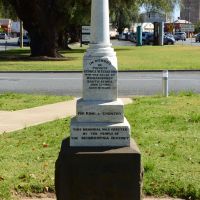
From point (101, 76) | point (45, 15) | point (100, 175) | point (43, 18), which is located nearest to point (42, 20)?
point (43, 18)

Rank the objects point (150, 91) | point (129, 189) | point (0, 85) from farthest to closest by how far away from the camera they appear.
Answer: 1. point (0, 85)
2. point (150, 91)
3. point (129, 189)

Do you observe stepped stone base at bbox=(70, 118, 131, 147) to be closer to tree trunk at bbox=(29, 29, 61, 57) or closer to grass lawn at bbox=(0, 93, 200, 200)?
grass lawn at bbox=(0, 93, 200, 200)

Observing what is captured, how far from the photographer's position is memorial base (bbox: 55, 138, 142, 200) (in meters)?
5.25

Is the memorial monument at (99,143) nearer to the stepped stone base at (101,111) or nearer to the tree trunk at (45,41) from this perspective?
the stepped stone base at (101,111)

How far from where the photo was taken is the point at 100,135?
5527 millimetres

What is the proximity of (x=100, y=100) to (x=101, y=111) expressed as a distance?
0.13 meters

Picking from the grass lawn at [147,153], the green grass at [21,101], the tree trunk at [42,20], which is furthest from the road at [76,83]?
the tree trunk at [42,20]

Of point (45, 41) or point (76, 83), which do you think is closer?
point (76, 83)

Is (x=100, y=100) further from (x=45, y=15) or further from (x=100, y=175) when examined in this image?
(x=45, y=15)

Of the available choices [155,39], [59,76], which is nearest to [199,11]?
[155,39]

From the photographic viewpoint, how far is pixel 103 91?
5648mm

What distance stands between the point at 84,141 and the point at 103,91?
0.55 metres

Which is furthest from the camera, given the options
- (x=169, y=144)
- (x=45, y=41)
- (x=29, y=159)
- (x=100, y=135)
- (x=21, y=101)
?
(x=45, y=41)

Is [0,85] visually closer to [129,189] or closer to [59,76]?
[59,76]
